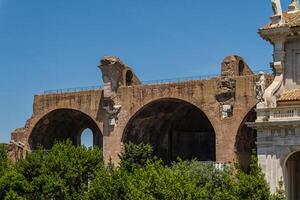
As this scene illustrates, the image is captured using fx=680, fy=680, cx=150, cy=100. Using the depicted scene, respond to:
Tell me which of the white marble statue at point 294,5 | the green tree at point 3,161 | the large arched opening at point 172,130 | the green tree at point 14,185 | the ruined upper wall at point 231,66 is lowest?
the green tree at point 14,185

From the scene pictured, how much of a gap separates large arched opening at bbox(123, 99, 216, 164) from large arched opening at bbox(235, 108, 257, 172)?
19.5 feet

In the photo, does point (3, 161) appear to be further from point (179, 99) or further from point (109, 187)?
point (109, 187)

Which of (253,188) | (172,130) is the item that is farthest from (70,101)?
(253,188)

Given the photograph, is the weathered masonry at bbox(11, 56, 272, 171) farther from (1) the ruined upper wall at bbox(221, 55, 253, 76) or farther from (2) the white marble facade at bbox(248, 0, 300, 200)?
(2) the white marble facade at bbox(248, 0, 300, 200)

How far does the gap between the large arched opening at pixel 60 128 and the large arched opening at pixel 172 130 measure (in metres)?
7.28

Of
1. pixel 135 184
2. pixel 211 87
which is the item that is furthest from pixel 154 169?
pixel 211 87

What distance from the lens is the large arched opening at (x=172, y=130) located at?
204ft

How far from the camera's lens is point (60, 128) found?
7131 centimetres

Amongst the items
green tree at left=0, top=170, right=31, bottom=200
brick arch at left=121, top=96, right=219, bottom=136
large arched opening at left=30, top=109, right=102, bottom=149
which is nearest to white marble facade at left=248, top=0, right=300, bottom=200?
brick arch at left=121, top=96, right=219, bottom=136

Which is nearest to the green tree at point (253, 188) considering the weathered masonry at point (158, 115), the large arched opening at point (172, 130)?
the weathered masonry at point (158, 115)

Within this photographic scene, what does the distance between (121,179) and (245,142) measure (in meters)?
17.4

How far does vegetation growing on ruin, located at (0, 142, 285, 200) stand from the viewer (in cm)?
3559

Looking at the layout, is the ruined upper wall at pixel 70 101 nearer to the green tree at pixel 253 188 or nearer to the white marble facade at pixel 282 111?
the white marble facade at pixel 282 111

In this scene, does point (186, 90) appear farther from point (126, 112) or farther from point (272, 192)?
point (272, 192)
